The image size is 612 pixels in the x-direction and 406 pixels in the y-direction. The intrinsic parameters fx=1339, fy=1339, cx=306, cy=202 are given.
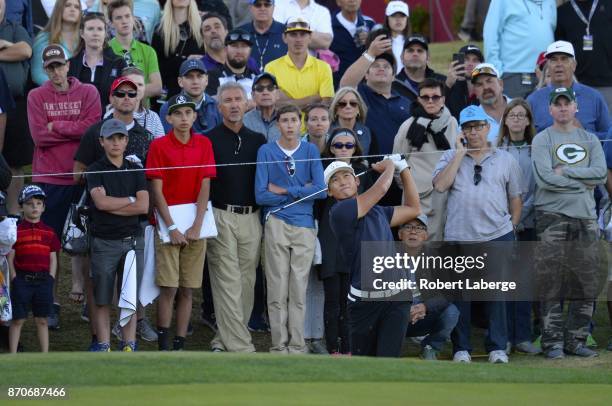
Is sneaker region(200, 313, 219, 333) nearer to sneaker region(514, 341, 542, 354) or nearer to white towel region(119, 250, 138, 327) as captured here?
white towel region(119, 250, 138, 327)

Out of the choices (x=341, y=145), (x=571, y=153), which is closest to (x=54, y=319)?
(x=341, y=145)

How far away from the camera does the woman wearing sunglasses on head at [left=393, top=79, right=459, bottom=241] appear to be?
14078 millimetres

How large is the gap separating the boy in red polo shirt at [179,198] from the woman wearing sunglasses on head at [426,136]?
222 cm

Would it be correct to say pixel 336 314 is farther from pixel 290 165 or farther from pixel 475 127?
pixel 475 127

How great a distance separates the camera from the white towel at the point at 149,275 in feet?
42.5

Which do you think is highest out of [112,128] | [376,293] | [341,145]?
[112,128]

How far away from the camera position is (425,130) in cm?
1411

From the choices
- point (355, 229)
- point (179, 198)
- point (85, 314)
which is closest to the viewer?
point (355, 229)

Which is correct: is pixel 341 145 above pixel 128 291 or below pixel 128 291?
above

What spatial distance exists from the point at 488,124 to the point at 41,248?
4.60 meters

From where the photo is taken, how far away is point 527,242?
13.9 m

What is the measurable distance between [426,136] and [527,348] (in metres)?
2.45

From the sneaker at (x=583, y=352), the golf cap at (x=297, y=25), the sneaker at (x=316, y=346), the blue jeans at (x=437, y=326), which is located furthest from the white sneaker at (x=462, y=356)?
the golf cap at (x=297, y=25)

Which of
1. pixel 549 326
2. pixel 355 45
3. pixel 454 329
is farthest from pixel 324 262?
pixel 355 45
